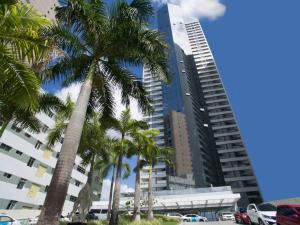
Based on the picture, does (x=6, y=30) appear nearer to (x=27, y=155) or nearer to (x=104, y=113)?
(x=104, y=113)

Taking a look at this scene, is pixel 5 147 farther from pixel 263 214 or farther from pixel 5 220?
pixel 263 214

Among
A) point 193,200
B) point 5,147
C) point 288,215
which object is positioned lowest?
point 288,215

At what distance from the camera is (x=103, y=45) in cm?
1245

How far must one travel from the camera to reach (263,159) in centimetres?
4403

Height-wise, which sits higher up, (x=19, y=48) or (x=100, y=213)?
(x=100, y=213)

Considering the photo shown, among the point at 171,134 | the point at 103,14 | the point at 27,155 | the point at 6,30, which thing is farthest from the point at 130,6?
the point at 171,134

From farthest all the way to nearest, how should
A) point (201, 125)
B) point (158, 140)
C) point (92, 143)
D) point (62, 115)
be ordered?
point (201, 125) < point (158, 140) < point (92, 143) < point (62, 115)

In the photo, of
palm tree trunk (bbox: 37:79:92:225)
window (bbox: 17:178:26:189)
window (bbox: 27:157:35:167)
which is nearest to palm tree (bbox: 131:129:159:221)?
palm tree trunk (bbox: 37:79:92:225)

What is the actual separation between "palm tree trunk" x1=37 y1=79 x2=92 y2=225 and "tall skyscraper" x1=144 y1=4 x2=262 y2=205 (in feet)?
250

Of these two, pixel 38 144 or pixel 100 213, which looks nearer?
pixel 38 144

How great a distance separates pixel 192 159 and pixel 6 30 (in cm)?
9720

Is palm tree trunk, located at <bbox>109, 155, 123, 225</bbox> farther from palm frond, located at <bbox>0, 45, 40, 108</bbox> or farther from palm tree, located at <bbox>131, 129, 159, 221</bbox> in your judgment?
palm frond, located at <bbox>0, 45, 40, 108</bbox>

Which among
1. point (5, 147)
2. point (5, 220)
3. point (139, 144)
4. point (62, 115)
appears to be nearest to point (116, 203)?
point (139, 144)

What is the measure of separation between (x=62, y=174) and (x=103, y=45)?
22.3ft
